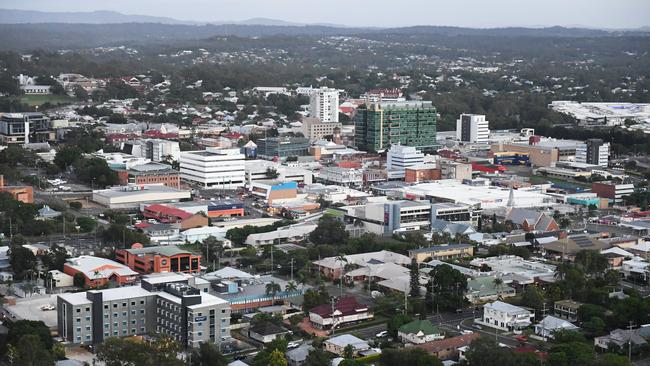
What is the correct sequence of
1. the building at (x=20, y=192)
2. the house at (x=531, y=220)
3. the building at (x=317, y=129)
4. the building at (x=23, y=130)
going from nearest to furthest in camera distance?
the house at (x=531, y=220), the building at (x=20, y=192), the building at (x=23, y=130), the building at (x=317, y=129)

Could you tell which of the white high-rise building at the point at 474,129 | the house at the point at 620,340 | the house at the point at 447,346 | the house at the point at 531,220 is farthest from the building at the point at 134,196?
the white high-rise building at the point at 474,129

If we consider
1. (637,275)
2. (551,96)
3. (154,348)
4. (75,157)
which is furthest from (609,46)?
(154,348)

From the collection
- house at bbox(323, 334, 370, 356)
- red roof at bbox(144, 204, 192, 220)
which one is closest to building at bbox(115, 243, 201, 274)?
red roof at bbox(144, 204, 192, 220)

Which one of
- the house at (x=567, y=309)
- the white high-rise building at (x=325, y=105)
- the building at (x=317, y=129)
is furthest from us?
the white high-rise building at (x=325, y=105)

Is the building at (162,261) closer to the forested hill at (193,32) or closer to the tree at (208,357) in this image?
the tree at (208,357)

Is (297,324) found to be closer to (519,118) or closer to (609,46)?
(519,118)

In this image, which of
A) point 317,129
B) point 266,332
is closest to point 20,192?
point 266,332

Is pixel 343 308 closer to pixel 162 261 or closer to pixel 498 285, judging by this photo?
pixel 498 285
